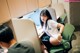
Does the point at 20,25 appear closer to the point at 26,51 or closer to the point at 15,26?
the point at 15,26

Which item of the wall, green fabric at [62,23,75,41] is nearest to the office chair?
green fabric at [62,23,75,41]

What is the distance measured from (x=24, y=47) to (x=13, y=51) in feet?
0.50

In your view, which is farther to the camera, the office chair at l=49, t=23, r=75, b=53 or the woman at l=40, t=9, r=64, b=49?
the woman at l=40, t=9, r=64, b=49

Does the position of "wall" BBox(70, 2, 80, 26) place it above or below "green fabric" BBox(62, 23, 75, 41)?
below

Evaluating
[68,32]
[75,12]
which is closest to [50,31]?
[68,32]

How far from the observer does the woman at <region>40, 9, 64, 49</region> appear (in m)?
2.20

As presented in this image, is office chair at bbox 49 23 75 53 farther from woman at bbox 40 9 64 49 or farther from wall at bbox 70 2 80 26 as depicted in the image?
wall at bbox 70 2 80 26

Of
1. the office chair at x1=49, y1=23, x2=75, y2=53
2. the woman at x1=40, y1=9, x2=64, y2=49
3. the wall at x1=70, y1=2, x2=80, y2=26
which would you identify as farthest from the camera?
the wall at x1=70, y1=2, x2=80, y2=26

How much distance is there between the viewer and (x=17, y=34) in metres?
1.97

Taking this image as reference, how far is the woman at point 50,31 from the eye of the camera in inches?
86.6

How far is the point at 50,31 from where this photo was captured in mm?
2297

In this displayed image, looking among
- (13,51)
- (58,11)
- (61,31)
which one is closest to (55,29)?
(61,31)

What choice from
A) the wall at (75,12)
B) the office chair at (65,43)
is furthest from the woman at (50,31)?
the wall at (75,12)

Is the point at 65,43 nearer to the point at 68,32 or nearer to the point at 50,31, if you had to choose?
the point at 68,32
